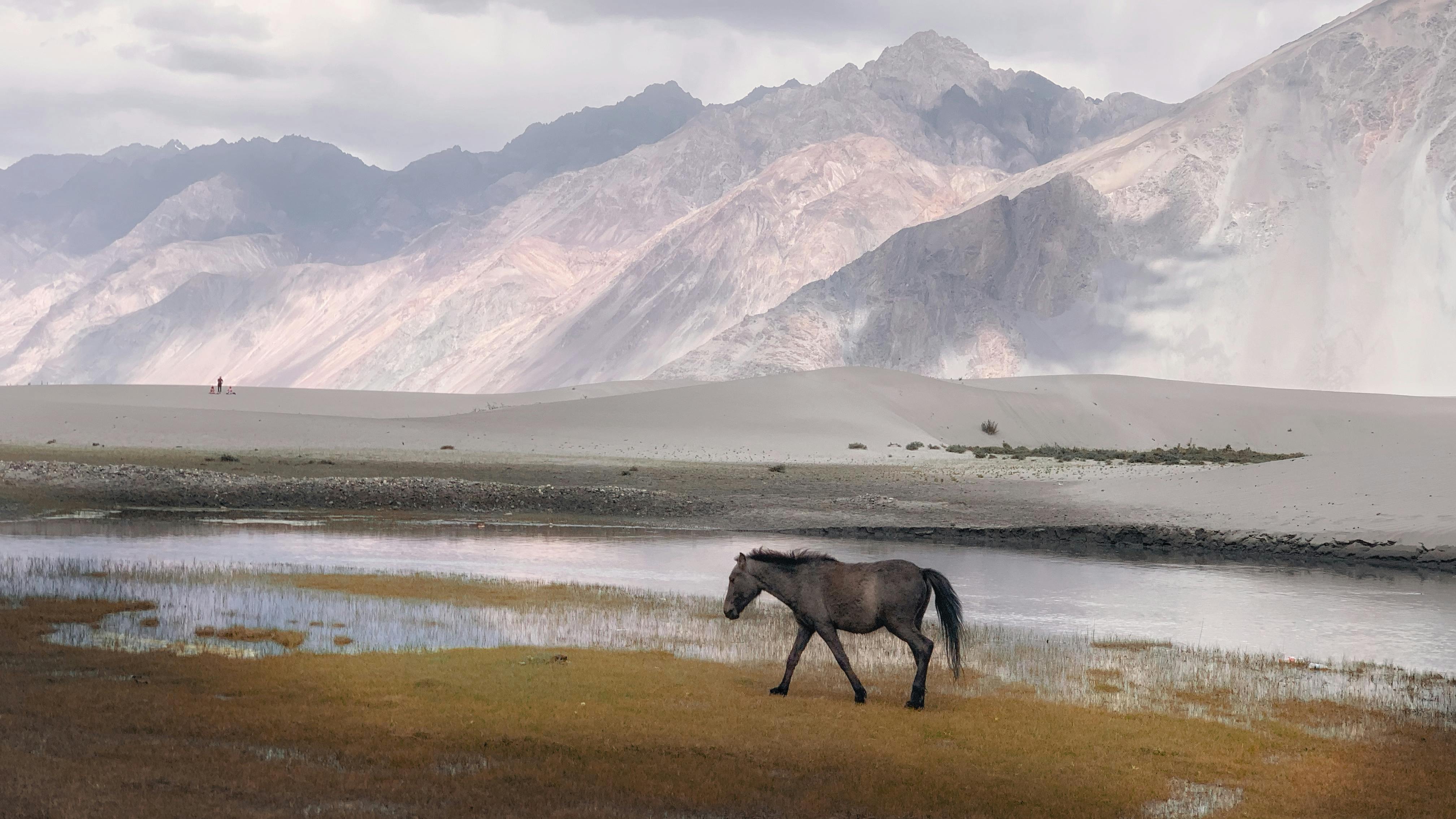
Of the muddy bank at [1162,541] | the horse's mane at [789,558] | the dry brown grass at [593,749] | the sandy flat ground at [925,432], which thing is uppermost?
the sandy flat ground at [925,432]

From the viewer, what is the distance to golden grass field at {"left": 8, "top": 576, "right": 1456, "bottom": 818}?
9.75 m

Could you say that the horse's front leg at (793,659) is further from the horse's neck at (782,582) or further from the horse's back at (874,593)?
the horse's back at (874,593)

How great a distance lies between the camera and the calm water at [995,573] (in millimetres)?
21109

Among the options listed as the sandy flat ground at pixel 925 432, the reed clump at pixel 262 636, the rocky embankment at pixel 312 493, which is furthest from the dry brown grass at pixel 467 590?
the sandy flat ground at pixel 925 432

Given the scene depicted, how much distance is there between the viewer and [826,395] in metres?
83.9

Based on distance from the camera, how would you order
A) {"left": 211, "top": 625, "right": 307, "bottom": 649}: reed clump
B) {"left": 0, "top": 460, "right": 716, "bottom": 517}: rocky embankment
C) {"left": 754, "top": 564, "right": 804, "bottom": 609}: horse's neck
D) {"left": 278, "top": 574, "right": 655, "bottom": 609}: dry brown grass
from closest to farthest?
{"left": 754, "top": 564, "right": 804, "bottom": 609}: horse's neck → {"left": 211, "top": 625, "right": 307, "bottom": 649}: reed clump → {"left": 278, "top": 574, "right": 655, "bottom": 609}: dry brown grass → {"left": 0, "top": 460, "right": 716, "bottom": 517}: rocky embankment

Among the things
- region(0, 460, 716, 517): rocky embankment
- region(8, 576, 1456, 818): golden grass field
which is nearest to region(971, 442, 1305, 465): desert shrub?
region(0, 460, 716, 517): rocky embankment

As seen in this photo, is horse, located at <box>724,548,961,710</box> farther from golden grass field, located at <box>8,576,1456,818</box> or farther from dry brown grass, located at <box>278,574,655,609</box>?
dry brown grass, located at <box>278,574,655,609</box>

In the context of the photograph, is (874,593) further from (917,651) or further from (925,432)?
(925,432)

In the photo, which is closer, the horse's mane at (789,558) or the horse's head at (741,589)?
the horse's head at (741,589)

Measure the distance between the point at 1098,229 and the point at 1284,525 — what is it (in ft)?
416

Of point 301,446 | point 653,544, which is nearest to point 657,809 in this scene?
point 653,544

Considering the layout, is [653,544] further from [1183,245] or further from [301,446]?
[1183,245]

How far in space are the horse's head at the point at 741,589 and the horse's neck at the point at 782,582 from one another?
8 centimetres
